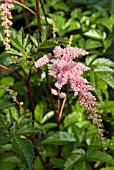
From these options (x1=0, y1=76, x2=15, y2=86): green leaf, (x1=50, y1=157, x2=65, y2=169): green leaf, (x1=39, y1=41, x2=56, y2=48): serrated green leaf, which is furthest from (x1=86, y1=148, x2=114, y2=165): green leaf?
(x1=0, y1=76, x2=15, y2=86): green leaf

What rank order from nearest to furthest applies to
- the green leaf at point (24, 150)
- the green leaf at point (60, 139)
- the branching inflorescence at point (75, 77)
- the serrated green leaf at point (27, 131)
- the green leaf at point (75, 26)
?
the branching inflorescence at point (75, 77) < the green leaf at point (24, 150) < the serrated green leaf at point (27, 131) < the green leaf at point (60, 139) < the green leaf at point (75, 26)

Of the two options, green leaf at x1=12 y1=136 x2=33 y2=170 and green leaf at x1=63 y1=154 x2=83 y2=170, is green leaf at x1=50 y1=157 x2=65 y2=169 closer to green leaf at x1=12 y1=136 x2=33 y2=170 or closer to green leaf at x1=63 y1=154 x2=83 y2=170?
green leaf at x1=63 y1=154 x2=83 y2=170

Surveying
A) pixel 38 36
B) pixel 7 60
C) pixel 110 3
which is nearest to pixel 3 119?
pixel 38 36

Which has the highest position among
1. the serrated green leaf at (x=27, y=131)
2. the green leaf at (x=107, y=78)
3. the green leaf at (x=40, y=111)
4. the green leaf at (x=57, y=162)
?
the green leaf at (x=107, y=78)

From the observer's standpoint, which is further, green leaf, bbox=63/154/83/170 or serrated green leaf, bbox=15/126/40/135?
green leaf, bbox=63/154/83/170

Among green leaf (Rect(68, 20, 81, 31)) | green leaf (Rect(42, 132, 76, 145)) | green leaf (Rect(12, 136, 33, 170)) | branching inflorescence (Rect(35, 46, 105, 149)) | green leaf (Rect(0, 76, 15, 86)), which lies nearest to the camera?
branching inflorescence (Rect(35, 46, 105, 149))

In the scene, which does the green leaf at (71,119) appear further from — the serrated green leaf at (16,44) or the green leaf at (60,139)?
the serrated green leaf at (16,44)

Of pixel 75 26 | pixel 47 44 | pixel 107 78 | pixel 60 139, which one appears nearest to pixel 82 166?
pixel 60 139

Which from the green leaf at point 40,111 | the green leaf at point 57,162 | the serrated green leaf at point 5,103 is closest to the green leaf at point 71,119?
the green leaf at point 40,111
